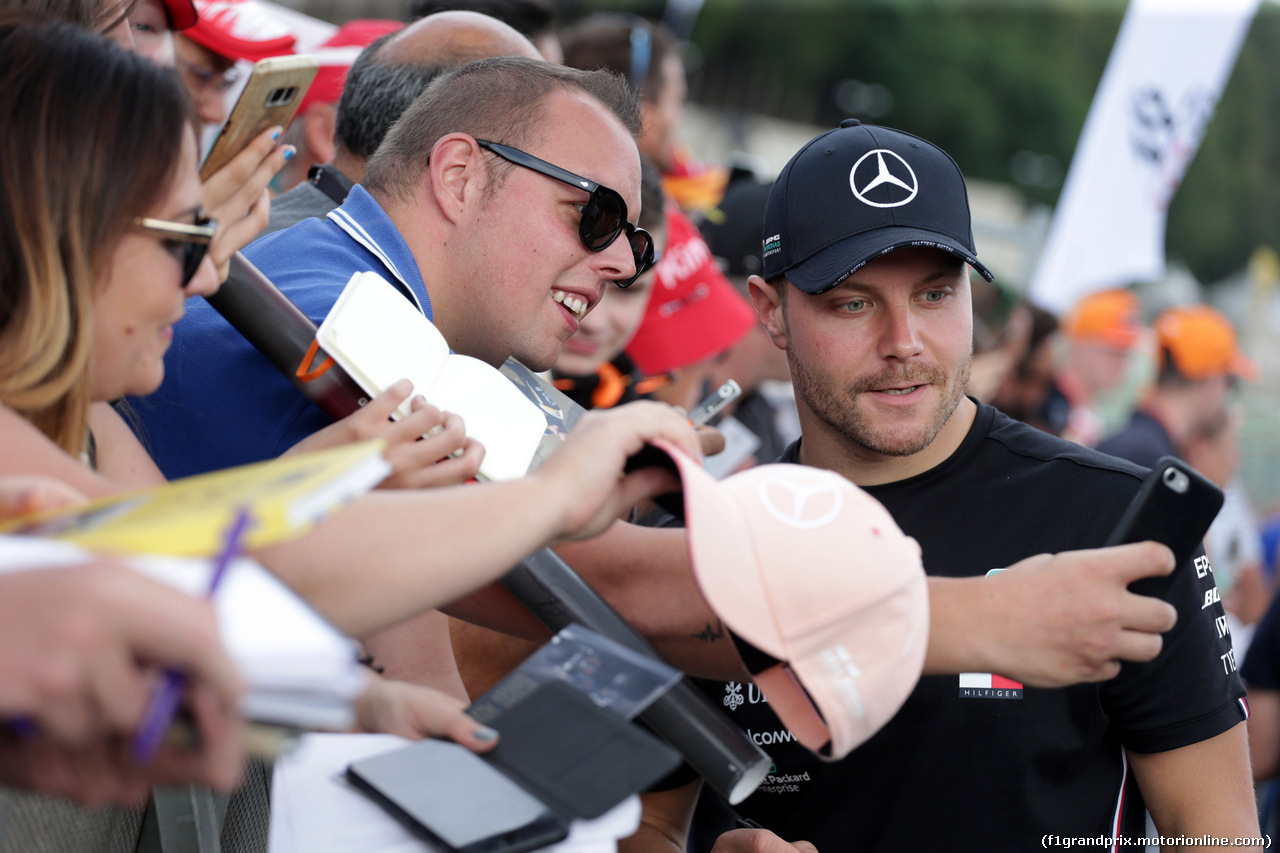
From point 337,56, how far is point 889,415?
308 centimetres

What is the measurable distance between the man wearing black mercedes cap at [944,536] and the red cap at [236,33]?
83.4 inches

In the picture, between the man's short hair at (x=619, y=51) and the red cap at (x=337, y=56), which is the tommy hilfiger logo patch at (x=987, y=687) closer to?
the red cap at (x=337, y=56)

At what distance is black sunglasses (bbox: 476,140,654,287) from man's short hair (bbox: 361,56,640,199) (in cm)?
4

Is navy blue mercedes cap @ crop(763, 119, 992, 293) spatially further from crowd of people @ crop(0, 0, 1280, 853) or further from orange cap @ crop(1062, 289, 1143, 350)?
orange cap @ crop(1062, 289, 1143, 350)

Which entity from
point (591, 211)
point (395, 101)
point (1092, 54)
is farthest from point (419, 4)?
point (1092, 54)

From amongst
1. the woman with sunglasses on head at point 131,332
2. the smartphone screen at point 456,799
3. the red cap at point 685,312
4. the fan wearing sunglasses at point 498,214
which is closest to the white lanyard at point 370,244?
the fan wearing sunglasses at point 498,214

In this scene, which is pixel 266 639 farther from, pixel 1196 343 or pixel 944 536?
pixel 1196 343

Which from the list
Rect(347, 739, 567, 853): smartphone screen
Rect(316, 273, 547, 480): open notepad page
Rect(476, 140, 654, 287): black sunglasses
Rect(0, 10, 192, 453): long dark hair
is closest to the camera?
Rect(347, 739, 567, 853): smartphone screen

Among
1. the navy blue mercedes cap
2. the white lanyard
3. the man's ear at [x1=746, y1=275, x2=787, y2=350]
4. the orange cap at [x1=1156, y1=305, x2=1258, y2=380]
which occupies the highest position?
the navy blue mercedes cap

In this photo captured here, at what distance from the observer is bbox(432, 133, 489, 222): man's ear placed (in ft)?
9.39

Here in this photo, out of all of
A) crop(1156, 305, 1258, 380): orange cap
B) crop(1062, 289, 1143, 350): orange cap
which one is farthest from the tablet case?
crop(1062, 289, 1143, 350): orange cap

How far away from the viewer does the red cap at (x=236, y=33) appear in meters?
4.02

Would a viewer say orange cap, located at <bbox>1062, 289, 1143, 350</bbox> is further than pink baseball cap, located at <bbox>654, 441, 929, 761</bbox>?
Yes

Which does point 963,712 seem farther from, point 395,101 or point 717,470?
point 395,101
